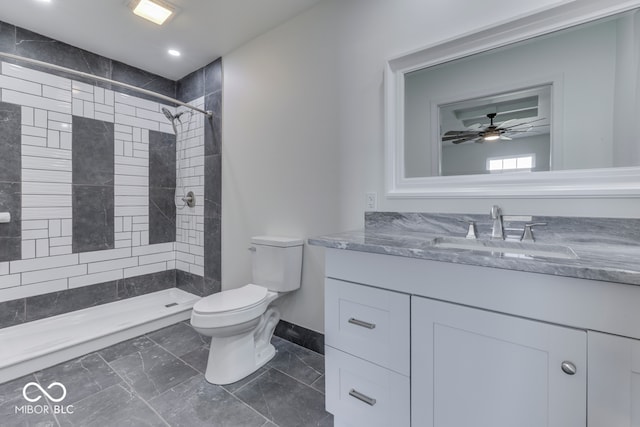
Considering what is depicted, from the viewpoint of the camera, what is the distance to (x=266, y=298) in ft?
5.96

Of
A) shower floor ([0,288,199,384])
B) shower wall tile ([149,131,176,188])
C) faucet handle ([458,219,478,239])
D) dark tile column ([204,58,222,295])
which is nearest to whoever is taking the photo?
faucet handle ([458,219,478,239])

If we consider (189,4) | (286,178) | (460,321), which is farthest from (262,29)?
(460,321)

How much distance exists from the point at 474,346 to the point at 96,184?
301cm

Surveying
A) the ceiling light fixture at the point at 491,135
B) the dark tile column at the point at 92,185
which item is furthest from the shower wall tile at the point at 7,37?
the ceiling light fixture at the point at 491,135

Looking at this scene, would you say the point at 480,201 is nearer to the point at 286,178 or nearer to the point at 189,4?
the point at 286,178

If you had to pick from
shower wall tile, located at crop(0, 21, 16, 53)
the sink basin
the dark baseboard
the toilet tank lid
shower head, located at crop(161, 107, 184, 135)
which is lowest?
the dark baseboard

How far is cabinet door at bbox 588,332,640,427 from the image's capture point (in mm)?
684

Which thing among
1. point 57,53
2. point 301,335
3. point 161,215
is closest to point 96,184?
point 161,215

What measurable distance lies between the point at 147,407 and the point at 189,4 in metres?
2.43

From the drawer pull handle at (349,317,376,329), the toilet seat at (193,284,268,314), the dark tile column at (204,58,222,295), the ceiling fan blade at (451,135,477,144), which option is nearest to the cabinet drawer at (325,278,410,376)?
the drawer pull handle at (349,317,376,329)

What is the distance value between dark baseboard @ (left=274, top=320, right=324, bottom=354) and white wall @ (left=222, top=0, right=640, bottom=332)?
51mm

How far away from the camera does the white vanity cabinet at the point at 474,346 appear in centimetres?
71

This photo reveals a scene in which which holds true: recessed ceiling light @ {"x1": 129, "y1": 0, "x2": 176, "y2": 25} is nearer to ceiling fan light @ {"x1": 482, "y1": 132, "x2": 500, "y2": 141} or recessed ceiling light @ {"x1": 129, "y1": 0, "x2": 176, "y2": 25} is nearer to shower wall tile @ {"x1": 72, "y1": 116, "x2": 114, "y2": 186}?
shower wall tile @ {"x1": 72, "y1": 116, "x2": 114, "y2": 186}

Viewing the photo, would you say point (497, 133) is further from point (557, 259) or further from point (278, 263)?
point (278, 263)
